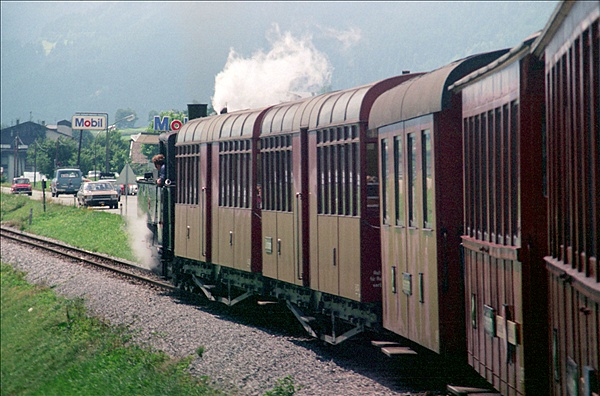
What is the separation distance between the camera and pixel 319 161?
12156mm

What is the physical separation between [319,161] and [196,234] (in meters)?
5.70

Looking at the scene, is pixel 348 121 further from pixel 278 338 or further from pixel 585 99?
pixel 585 99

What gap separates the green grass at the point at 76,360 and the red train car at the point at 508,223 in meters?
3.93

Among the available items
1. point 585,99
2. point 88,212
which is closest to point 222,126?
point 585,99

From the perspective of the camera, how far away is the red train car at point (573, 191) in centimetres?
452

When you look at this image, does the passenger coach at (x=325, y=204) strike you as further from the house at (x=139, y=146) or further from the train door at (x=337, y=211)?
the house at (x=139, y=146)

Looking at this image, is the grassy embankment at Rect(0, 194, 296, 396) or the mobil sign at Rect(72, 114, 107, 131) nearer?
the grassy embankment at Rect(0, 194, 296, 396)

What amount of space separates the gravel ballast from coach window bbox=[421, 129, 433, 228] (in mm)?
1931

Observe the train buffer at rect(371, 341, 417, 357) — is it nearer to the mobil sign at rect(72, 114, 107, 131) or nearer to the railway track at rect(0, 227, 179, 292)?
the railway track at rect(0, 227, 179, 292)

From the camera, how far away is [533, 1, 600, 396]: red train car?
452 centimetres

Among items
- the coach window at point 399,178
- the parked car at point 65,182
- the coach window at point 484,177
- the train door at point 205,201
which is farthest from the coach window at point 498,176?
the parked car at point 65,182

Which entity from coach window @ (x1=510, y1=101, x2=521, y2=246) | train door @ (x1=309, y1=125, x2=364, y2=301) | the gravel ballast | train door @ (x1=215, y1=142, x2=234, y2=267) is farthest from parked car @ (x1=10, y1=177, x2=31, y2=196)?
coach window @ (x1=510, y1=101, x2=521, y2=246)

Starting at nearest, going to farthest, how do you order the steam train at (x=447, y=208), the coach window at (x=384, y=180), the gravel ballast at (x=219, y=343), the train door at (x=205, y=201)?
1. the steam train at (x=447, y=208)
2. the coach window at (x=384, y=180)
3. the gravel ballast at (x=219, y=343)
4. the train door at (x=205, y=201)

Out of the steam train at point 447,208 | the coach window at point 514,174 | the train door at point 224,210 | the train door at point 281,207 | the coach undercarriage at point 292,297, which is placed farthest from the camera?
the train door at point 224,210
